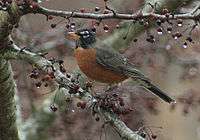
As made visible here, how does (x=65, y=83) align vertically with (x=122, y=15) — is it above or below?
below

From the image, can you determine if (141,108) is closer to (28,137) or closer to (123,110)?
(28,137)

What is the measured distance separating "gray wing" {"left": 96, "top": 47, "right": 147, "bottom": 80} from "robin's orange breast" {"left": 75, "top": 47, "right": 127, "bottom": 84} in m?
0.03

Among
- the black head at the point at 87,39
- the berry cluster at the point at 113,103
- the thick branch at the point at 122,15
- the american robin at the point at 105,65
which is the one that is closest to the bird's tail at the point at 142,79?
the american robin at the point at 105,65

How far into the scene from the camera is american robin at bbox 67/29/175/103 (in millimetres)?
4742

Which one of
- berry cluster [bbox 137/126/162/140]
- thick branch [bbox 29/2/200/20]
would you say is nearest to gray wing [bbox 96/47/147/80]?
berry cluster [bbox 137/126/162/140]

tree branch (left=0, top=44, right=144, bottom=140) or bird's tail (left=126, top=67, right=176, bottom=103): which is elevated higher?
tree branch (left=0, top=44, right=144, bottom=140)

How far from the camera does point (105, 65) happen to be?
4.88 meters

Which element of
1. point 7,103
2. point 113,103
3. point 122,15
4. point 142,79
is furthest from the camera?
point 142,79

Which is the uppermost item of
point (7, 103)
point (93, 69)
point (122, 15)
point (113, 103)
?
point (122, 15)

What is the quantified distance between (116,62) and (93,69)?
19cm

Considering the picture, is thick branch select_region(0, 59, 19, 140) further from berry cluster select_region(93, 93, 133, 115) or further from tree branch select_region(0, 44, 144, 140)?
berry cluster select_region(93, 93, 133, 115)

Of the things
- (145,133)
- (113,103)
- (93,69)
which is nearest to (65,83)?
(113,103)

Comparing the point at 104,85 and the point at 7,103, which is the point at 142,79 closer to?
the point at 104,85

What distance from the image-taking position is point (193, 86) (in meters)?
5.85
